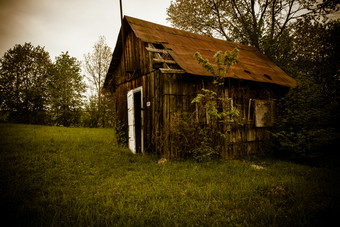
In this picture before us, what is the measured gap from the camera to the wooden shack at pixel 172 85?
6078mm

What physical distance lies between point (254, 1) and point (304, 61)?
7.51m

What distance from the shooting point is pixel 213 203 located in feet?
10.1

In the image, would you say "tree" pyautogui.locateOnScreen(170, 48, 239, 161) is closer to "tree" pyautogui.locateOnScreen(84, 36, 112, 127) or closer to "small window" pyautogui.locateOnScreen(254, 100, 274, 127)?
"small window" pyautogui.locateOnScreen(254, 100, 274, 127)

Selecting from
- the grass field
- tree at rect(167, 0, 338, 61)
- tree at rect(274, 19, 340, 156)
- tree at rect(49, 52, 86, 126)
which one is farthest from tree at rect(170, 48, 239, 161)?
tree at rect(49, 52, 86, 126)

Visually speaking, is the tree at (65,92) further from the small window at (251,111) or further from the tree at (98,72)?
the small window at (251,111)

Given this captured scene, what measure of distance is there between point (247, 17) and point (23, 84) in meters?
28.3

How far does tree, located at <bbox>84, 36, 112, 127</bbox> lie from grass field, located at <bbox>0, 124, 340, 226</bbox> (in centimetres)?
1516

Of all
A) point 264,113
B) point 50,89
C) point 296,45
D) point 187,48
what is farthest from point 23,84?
point 296,45

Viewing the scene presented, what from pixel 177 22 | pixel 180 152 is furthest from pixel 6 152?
→ pixel 177 22

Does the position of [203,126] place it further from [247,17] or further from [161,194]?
[247,17]

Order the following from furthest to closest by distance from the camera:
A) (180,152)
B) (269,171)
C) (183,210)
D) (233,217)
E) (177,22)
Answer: (177,22)
(180,152)
(269,171)
(183,210)
(233,217)

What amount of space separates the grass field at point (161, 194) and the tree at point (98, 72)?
15164mm

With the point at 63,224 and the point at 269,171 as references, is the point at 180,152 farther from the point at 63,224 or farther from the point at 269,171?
the point at 63,224

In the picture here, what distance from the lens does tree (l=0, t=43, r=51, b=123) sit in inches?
850
